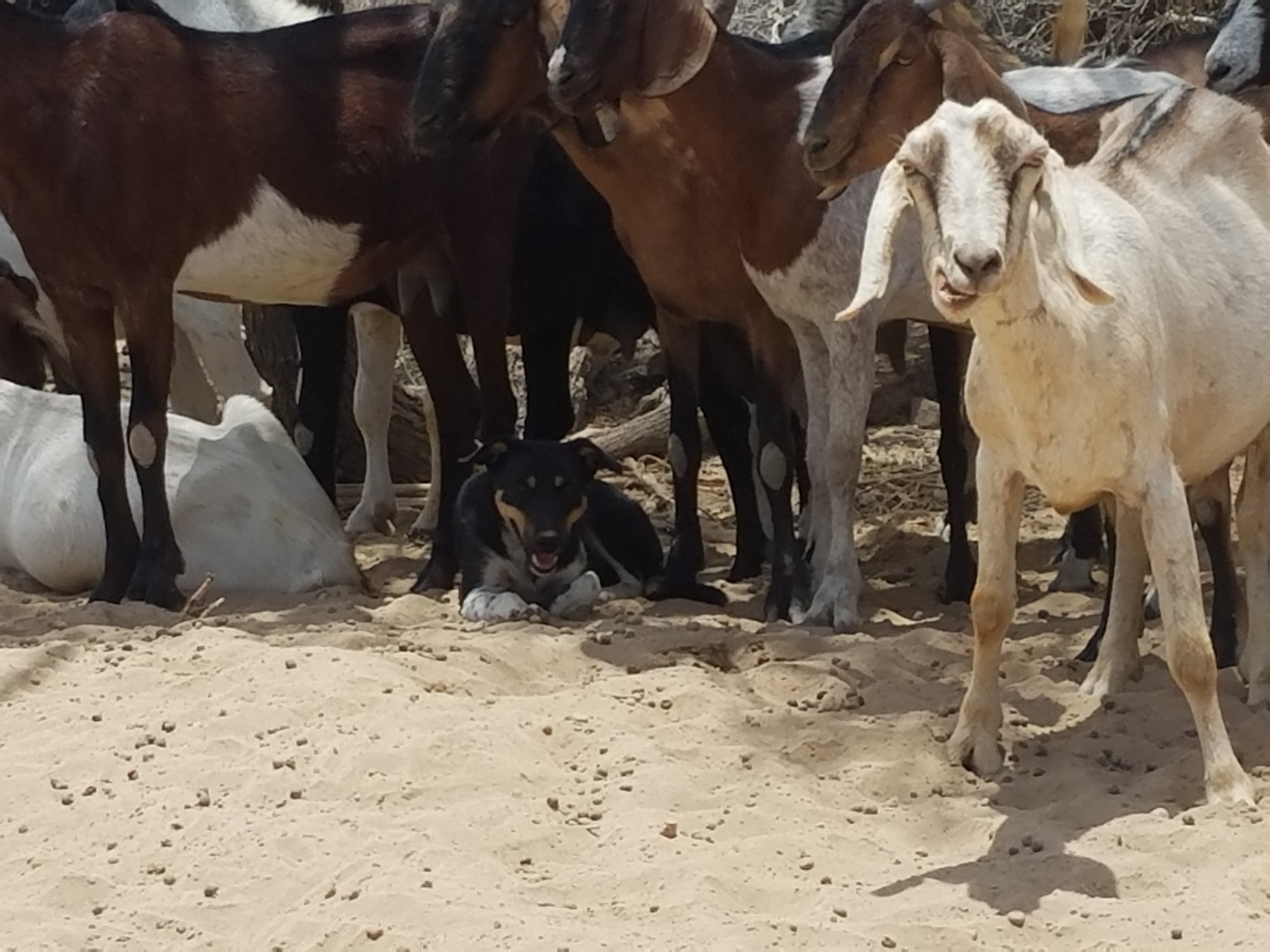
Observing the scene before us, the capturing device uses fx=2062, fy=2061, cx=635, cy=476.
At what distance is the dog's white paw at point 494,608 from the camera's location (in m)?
7.28

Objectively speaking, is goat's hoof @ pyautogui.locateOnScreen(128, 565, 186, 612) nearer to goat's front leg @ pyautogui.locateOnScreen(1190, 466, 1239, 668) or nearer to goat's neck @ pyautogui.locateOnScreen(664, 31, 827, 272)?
goat's neck @ pyautogui.locateOnScreen(664, 31, 827, 272)

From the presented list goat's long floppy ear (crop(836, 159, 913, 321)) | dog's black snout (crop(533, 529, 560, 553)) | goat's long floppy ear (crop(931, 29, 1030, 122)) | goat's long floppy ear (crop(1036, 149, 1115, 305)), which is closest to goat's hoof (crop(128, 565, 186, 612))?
dog's black snout (crop(533, 529, 560, 553))

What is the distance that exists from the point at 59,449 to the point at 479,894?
4.40 meters

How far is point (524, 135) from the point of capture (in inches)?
328

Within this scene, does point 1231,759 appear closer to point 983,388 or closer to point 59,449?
point 983,388

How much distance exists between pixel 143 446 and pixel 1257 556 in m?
3.92

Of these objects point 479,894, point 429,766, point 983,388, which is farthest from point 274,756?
point 983,388

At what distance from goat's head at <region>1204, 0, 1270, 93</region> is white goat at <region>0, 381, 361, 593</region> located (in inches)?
165

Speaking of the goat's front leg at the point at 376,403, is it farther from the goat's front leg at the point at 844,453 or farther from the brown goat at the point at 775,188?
the goat's front leg at the point at 844,453

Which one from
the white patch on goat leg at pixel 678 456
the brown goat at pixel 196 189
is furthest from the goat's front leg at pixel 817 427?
the brown goat at pixel 196 189

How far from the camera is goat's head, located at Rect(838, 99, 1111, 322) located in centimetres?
449

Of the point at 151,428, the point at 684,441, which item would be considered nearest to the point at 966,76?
the point at 684,441

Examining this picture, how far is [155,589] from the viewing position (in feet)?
24.5

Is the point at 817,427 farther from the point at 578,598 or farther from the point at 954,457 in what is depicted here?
the point at 578,598
